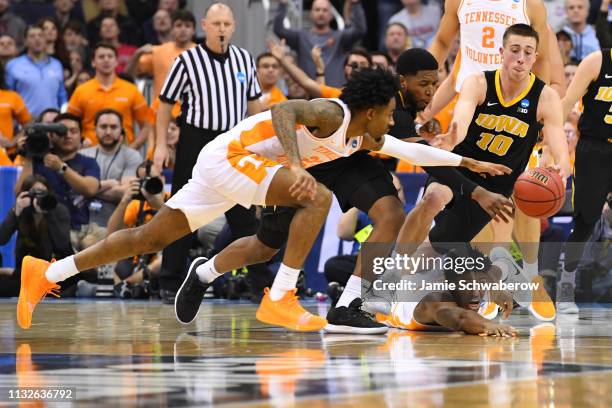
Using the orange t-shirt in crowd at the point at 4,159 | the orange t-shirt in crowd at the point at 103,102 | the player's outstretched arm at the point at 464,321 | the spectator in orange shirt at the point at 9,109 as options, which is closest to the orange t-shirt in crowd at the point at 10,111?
the spectator in orange shirt at the point at 9,109

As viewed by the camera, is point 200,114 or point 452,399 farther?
point 200,114

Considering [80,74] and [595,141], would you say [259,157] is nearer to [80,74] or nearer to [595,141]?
[595,141]

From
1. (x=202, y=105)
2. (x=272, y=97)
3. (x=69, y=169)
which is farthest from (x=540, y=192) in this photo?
(x=272, y=97)

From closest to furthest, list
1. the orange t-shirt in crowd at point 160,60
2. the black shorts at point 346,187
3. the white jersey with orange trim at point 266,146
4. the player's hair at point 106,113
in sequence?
the white jersey with orange trim at point 266,146
the black shorts at point 346,187
the player's hair at point 106,113
the orange t-shirt in crowd at point 160,60

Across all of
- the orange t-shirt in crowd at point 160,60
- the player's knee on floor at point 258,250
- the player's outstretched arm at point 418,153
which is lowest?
the player's knee on floor at point 258,250

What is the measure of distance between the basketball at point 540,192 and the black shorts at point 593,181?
1696 millimetres

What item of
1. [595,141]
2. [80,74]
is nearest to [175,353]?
[595,141]

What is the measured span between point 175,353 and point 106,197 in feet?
19.2

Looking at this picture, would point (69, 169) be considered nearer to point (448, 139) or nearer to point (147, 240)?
point (147, 240)

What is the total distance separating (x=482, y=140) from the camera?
296 inches

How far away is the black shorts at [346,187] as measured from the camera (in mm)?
7027

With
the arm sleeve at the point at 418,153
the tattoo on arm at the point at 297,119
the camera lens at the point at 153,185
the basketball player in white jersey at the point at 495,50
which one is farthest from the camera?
the camera lens at the point at 153,185

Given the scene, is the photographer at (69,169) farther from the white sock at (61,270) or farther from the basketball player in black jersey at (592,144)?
the basketball player in black jersey at (592,144)

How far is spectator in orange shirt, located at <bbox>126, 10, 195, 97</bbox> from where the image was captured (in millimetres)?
11969
